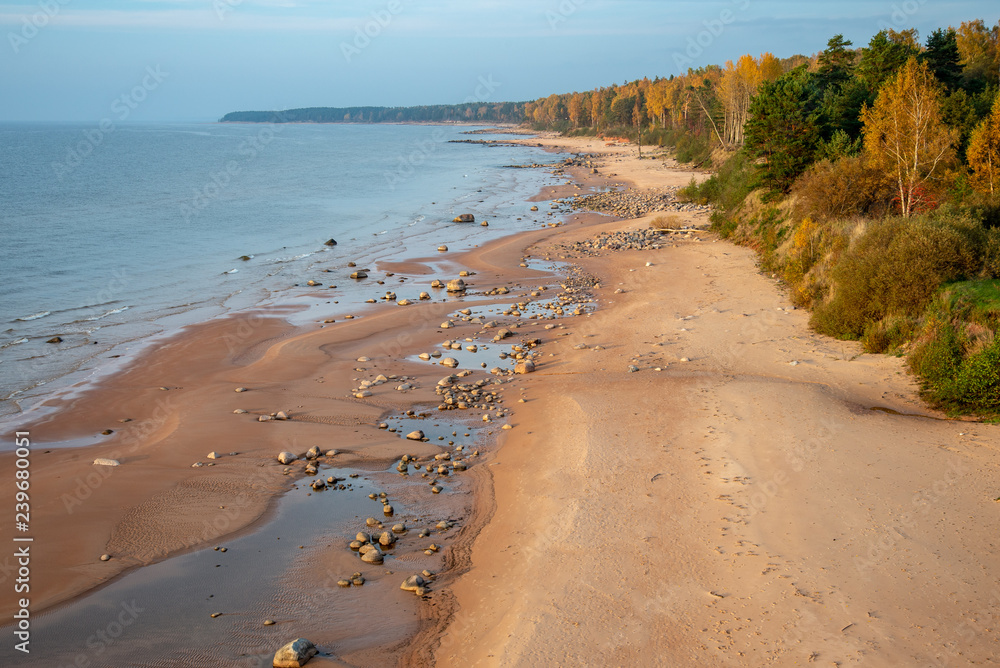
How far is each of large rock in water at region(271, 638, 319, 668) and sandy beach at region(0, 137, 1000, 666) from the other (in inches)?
14.0

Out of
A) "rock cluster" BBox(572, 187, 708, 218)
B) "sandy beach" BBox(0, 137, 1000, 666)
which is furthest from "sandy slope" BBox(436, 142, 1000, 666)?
"rock cluster" BBox(572, 187, 708, 218)

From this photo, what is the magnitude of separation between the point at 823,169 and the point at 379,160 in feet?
275

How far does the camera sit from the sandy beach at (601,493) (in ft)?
26.4

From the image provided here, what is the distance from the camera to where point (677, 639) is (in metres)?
7.76

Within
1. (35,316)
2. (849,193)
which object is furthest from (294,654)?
(849,193)

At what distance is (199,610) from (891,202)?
2416 centimetres

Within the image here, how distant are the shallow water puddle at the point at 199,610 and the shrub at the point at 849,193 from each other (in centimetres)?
1993

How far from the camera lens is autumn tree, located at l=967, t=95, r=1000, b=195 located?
20.4 metres

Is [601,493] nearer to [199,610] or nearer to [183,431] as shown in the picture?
[199,610]

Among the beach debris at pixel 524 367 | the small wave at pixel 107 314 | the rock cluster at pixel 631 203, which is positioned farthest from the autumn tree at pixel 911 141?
the small wave at pixel 107 314

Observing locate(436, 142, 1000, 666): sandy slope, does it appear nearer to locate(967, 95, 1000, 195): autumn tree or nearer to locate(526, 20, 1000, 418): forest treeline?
locate(526, 20, 1000, 418): forest treeline

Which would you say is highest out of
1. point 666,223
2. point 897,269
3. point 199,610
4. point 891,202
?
point 891,202

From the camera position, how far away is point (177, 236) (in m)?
39.7

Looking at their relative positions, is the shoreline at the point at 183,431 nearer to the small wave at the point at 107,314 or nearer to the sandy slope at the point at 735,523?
the sandy slope at the point at 735,523
